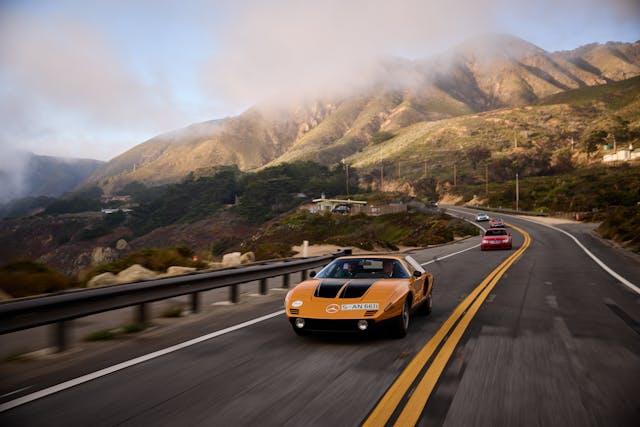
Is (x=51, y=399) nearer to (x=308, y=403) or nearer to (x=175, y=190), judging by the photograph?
(x=308, y=403)

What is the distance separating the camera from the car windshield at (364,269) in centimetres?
830

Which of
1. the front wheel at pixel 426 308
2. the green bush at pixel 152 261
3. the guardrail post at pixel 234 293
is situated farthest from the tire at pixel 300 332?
the green bush at pixel 152 261

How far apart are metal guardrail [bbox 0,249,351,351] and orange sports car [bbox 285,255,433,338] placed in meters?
2.49

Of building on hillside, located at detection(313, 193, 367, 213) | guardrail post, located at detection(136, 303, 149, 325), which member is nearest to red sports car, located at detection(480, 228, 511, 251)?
guardrail post, located at detection(136, 303, 149, 325)

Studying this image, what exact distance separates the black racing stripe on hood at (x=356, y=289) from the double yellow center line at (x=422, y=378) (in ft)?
3.53

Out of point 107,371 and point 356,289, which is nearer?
point 107,371

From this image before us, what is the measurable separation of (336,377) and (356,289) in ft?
6.45

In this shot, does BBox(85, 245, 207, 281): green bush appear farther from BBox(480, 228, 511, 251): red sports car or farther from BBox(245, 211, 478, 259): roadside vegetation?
BBox(245, 211, 478, 259): roadside vegetation

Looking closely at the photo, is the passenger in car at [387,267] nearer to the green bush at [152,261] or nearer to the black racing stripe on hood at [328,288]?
the black racing stripe on hood at [328,288]

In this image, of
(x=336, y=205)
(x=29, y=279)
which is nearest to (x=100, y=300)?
(x=29, y=279)

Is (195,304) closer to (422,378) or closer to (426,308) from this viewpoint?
(426,308)

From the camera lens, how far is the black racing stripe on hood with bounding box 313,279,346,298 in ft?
24.0

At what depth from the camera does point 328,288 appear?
7.48m

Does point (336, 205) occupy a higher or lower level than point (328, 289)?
lower
